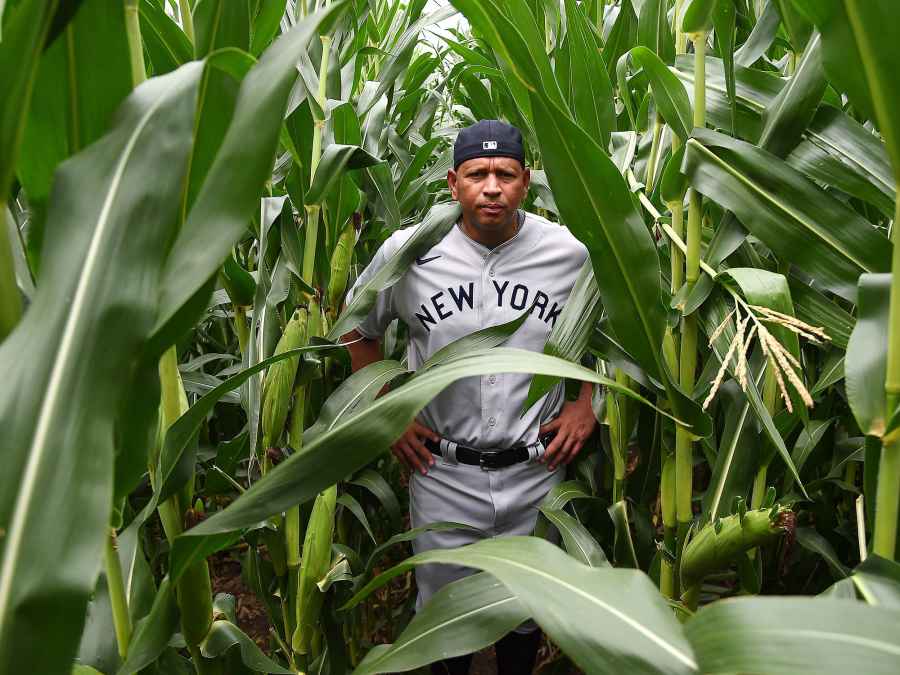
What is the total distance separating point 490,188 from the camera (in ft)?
4.36

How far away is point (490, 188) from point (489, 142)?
0.08 metres

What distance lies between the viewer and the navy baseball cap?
4.34ft

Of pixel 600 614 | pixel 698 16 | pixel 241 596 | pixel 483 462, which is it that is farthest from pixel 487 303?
pixel 241 596

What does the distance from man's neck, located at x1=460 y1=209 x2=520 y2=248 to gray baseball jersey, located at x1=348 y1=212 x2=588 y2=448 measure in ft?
0.03

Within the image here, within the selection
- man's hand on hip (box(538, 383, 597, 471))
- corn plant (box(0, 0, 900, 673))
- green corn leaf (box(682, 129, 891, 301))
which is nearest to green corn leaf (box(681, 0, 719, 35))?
corn plant (box(0, 0, 900, 673))

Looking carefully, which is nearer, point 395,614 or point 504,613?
point 504,613

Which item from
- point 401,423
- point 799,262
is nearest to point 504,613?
point 401,423

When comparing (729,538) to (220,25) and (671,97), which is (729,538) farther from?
(220,25)

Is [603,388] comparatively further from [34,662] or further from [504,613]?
[34,662]

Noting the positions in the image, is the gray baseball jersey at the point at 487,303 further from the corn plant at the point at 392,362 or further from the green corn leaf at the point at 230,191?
the green corn leaf at the point at 230,191

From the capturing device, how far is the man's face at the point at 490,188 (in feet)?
4.36

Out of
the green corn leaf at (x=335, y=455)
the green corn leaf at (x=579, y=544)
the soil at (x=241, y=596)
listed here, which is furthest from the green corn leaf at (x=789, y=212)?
the soil at (x=241, y=596)

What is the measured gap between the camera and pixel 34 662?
33cm

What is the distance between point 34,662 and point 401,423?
27 cm
